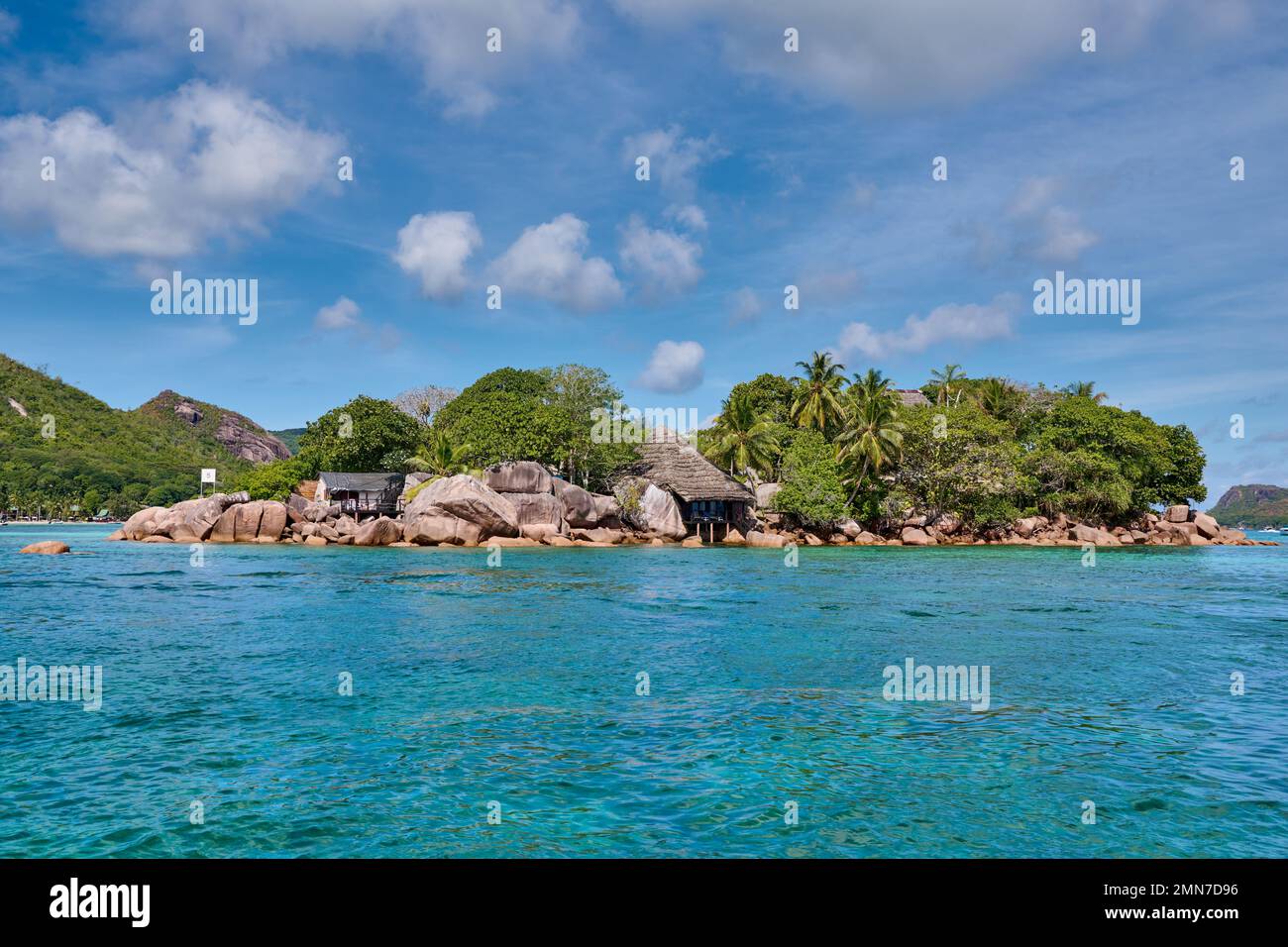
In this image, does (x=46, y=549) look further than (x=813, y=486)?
No

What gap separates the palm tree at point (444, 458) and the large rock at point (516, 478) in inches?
140

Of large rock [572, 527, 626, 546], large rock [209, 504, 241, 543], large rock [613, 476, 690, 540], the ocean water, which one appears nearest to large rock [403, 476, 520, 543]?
large rock [572, 527, 626, 546]

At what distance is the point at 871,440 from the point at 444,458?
27501 mm

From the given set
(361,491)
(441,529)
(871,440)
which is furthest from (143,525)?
(871,440)

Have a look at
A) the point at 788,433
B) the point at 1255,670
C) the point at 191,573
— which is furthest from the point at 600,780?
the point at 788,433

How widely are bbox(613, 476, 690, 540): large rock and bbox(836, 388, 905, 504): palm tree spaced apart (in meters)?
11.8

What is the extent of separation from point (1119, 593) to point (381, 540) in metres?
37.4

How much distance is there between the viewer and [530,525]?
48219mm

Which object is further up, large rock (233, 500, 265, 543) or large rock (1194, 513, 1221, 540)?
large rock (233, 500, 265, 543)

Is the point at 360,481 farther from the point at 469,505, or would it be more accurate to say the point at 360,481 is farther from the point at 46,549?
the point at 46,549

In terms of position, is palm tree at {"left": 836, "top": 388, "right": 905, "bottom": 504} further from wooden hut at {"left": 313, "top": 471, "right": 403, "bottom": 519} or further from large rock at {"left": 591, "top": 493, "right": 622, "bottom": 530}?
wooden hut at {"left": 313, "top": 471, "right": 403, "bottom": 519}

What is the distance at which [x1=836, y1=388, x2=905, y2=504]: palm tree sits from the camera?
51.9 meters

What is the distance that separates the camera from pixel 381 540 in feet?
155
